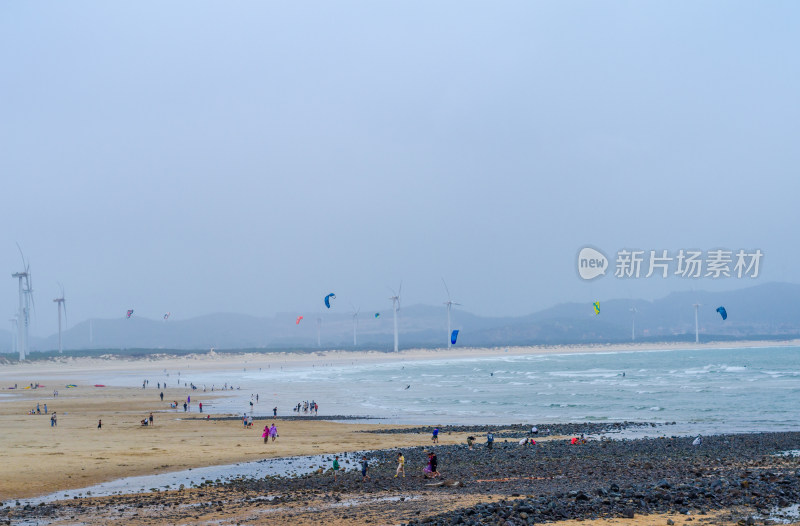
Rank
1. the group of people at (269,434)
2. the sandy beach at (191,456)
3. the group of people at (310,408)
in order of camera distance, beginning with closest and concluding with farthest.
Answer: the sandy beach at (191,456), the group of people at (269,434), the group of people at (310,408)

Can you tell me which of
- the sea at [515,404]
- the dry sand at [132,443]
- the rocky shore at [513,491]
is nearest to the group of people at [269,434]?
the dry sand at [132,443]

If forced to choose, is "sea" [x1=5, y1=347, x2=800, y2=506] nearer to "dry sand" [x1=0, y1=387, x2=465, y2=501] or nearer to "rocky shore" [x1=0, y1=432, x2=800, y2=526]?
"dry sand" [x1=0, y1=387, x2=465, y2=501]

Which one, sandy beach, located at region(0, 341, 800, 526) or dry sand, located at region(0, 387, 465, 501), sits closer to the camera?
sandy beach, located at region(0, 341, 800, 526)

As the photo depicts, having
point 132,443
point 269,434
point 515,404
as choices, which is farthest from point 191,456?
point 515,404

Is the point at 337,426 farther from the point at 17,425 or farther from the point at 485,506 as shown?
the point at 485,506

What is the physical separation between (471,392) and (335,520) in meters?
44.9

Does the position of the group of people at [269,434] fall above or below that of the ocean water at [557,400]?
above

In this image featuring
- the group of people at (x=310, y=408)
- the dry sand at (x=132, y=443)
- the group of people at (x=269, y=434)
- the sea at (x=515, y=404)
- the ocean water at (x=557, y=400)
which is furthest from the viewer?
the group of people at (x=310, y=408)

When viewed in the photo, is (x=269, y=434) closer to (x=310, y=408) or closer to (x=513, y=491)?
(x=310, y=408)

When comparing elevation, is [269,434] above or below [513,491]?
below

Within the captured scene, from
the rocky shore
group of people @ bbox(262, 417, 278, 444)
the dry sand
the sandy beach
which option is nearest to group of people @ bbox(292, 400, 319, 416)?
the sandy beach

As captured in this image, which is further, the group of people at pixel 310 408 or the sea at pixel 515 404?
the group of people at pixel 310 408

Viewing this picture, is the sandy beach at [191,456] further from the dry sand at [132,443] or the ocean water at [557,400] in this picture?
the ocean water at [557,400]

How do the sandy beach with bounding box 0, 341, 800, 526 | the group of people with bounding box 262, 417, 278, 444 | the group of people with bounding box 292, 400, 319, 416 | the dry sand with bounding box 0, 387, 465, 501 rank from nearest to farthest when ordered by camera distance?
the sandy beach with bounding box 0, 341, 800, 526, the dry sand with bounding box 0, 387, 465, 501, the group of people with bounding box 262, 417, 278, 444, the group of people with bounding box 292, 400, 319, 416
